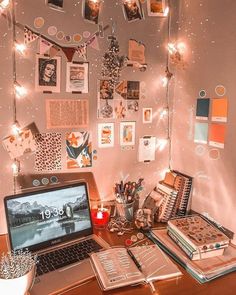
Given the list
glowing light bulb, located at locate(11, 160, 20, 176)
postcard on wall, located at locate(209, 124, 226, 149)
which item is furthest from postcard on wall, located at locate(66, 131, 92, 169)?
postcard on wall, located at locate(209, 124, 226, 149)

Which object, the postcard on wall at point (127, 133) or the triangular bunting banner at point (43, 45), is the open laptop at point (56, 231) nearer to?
the postcard on wall at point (127, 133)

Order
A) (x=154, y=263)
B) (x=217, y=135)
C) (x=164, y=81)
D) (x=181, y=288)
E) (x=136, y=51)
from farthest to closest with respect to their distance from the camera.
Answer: (x=164, y=81) < (x=136, y=51) < (x=217, y=135) < (x=154, y=263) < (x=181, y=288)

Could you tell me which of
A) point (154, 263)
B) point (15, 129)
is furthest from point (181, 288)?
point (15, 129)

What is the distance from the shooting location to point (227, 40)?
1.21 meters

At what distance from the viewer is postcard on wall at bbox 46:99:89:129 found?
4.18ft

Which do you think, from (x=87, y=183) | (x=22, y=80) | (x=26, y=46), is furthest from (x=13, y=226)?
(x=26, y=46)

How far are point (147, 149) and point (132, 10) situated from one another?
682mm

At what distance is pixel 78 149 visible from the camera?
4.44 feet

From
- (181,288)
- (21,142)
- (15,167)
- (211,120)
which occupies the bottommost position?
(181,288)

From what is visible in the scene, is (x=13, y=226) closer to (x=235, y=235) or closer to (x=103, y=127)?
(x=103, y=127)

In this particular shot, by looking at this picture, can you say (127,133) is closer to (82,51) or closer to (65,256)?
(82,51)

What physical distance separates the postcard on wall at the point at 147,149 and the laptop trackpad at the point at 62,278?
636 millimetres

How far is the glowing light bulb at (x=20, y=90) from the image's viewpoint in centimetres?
119

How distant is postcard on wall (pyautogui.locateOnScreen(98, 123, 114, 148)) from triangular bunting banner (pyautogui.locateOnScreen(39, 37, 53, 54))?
1.33 feet
